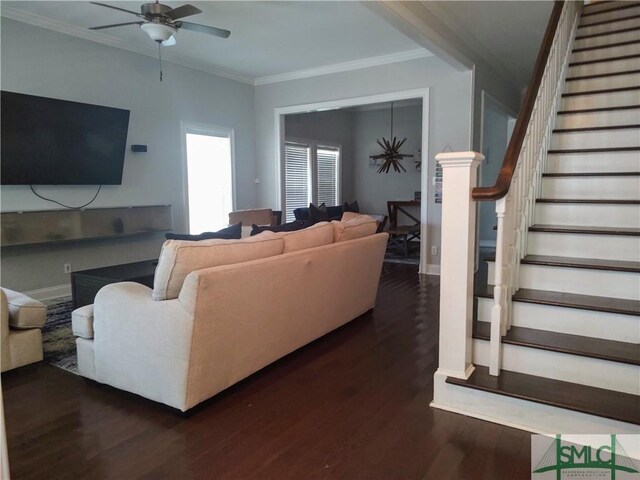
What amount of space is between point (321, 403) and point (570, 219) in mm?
2176

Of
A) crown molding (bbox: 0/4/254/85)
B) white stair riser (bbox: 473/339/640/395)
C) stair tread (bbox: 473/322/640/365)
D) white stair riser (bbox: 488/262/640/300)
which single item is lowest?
white stair riser (bbox: 473/339/640/395)

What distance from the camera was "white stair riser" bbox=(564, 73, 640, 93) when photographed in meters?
3.94

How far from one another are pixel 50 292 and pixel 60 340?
1758 millimetres

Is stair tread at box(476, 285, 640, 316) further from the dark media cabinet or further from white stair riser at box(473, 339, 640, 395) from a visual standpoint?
the dark media cabinet

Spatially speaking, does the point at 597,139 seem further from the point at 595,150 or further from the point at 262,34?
the point at 262,34

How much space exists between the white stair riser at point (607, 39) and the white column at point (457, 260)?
11.2 feet

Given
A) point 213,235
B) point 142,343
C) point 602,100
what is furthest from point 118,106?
point 602,100

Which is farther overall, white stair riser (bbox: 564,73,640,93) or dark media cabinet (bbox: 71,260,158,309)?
white stair riser (bbox: 564,73,640,93)

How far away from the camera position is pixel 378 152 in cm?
1027

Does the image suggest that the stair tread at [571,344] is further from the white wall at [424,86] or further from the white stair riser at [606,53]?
the white wall at [424,86]

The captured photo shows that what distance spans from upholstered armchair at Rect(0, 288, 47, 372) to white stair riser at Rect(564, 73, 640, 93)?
15.8 ft

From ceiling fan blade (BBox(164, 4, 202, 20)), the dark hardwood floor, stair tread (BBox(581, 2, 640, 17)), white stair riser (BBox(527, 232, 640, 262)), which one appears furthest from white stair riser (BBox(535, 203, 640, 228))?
stair tread (BBox(581, 2, 640, 17))

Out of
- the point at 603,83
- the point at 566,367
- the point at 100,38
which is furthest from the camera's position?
the point at 100,38

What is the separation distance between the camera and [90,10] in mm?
4477
